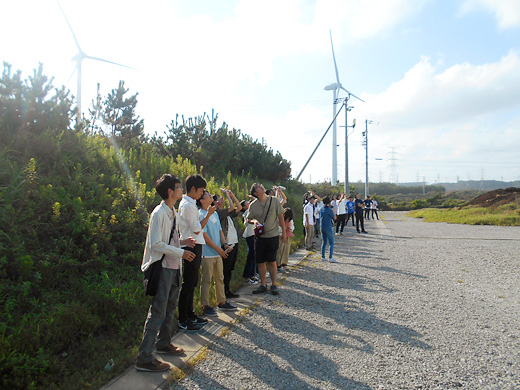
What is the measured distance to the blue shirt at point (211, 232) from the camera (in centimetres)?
555

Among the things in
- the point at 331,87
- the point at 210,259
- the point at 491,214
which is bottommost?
the point at 491,214

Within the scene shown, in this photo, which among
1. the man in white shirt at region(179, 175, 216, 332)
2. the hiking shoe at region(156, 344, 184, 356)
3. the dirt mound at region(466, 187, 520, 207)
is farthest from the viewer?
the dirt mound at region(466, 187, 520, 207)

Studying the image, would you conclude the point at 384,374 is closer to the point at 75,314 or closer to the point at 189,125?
the point at 75,314

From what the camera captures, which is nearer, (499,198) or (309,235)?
(309,235)

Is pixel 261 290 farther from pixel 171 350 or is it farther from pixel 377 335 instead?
pixel 171 350

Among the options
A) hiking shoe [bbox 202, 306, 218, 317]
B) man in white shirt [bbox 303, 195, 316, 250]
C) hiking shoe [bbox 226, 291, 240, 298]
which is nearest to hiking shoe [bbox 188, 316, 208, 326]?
hiking shoe [bbox 202, 306, 218, 317]

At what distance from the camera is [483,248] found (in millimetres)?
13070

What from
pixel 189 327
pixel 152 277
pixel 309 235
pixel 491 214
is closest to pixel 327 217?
pixel 309 235

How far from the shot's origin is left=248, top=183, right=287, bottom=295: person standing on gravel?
22.0 ft

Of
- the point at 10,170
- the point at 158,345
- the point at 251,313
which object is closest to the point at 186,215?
the point at 158,345

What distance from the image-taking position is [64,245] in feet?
19.3

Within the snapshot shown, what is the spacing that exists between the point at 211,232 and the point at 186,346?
1.83 metres

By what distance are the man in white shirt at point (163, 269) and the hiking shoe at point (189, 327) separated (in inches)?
28.4

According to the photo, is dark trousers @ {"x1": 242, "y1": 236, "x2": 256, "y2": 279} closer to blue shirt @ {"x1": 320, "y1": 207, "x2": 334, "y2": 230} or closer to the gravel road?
the gravel road
